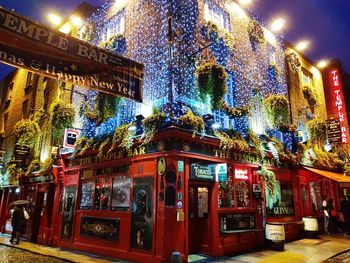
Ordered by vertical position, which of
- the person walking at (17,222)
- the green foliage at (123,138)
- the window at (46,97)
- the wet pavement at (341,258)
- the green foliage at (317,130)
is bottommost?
the wet pavement at (341,258)

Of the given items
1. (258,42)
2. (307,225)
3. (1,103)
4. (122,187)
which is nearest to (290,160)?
(307,225)

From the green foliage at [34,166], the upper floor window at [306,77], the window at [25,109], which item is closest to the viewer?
the green foliage at [34,166]

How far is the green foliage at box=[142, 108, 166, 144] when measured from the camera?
31.0 feet

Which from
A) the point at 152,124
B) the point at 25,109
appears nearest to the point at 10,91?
the point at 25,109

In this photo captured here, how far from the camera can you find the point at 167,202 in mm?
9047

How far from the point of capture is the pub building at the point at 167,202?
917 cm

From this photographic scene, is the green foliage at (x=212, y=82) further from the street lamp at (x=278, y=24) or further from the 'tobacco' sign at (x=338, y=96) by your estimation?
the 'tobacco' sign at (x=338, y=96)

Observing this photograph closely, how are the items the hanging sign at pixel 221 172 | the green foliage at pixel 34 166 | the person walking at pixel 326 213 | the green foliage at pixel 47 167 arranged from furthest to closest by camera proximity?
the green foliage at pixel 34 166
the person walking at pixel 326 213
the green foliage at pixel 47 167
the hanging sign at pixel 221 172

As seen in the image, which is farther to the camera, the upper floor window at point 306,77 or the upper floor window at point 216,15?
the upper floor window at point 306,77

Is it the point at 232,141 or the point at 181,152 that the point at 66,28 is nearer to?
the point at 181,152

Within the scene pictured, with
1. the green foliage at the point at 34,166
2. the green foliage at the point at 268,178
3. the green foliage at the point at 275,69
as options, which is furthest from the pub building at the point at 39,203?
the green foliage at the point at 275,69

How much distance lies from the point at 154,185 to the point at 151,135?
5.53ft

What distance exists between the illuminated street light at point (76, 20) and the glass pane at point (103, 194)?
10.1 meters

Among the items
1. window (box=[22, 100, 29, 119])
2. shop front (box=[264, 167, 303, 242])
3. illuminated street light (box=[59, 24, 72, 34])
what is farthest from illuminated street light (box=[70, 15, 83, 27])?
shop front (box=[264, 167, 303, 242])
